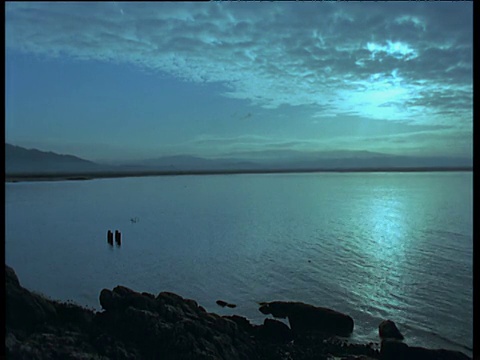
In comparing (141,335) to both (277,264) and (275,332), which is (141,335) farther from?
(277,264)

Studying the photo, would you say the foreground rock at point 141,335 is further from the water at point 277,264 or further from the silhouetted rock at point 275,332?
the water at point 277,264

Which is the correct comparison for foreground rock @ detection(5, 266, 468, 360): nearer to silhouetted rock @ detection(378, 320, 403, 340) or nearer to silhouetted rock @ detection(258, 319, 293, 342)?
silhouetted rock @ detection(258, 319, 293, 342)

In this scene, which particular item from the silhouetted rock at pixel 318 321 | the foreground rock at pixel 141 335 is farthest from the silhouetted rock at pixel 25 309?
the silhouetted rock at pixel 318 321

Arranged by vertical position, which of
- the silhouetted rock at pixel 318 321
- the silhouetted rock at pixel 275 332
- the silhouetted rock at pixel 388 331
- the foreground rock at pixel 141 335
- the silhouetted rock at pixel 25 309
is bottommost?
the silhouetted rock at pixel 388 331

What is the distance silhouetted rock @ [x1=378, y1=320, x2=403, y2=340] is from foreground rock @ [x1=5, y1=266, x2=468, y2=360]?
26.2 inches

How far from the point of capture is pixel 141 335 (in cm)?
321

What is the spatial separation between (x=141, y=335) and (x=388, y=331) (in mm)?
3168

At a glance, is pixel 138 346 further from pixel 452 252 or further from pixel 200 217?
pixel 200 217

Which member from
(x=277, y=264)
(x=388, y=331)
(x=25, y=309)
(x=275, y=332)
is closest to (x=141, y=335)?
(x=25, y=309)

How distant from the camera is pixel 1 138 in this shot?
1744 millimetres

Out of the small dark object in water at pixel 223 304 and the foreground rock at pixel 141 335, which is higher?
the foreground rock at pixel 141 335

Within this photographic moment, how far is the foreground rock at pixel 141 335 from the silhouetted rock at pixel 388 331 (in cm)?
67

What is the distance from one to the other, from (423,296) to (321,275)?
171cm

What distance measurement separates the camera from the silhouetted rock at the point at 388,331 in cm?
484
